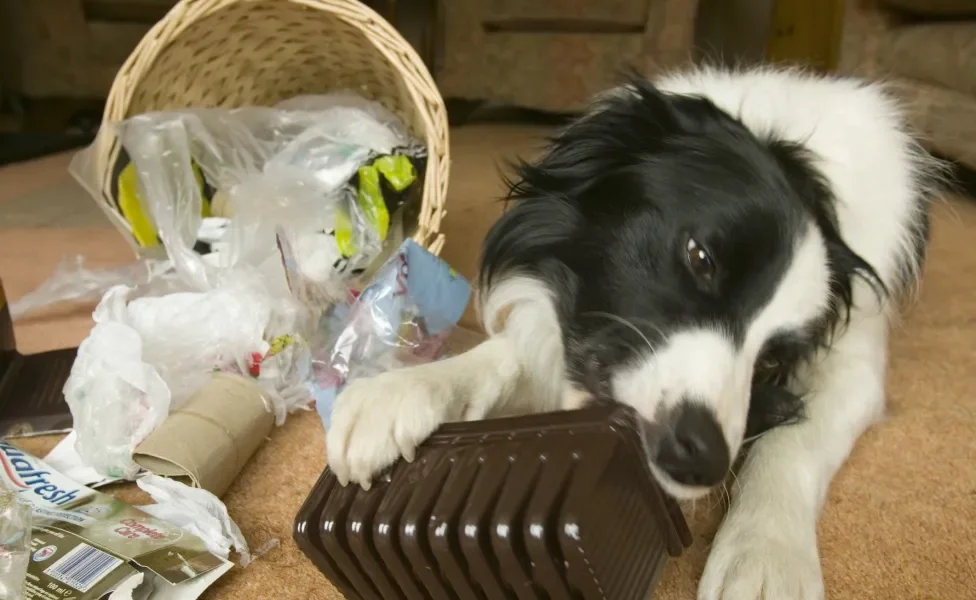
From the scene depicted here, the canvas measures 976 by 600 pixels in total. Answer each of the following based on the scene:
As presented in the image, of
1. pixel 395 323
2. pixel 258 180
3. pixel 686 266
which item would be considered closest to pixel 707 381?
pixel 686 266

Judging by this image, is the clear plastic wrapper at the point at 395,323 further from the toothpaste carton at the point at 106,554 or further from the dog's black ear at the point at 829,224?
the dog's black ear at the point at 829,224

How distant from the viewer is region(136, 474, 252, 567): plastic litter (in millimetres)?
1017

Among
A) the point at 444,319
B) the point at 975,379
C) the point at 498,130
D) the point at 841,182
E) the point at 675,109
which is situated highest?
the point at 675,109

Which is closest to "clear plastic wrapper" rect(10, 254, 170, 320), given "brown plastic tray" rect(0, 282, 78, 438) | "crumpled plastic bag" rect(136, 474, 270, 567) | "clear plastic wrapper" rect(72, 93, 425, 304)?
"clear plastic wrapper" rect(72, 93, 425, 304)

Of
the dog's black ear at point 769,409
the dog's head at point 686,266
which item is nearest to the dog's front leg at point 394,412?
the dog's head at point 686,266

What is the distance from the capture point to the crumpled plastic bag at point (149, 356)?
3.84 feet

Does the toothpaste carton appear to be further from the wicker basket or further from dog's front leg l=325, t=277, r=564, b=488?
the wicker basket

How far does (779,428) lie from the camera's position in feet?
3.88

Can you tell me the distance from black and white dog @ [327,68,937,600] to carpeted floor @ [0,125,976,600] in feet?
0.21

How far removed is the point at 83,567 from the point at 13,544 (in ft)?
0.26

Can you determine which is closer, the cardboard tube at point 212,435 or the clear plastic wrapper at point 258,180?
the cardboard tube at point 212,435

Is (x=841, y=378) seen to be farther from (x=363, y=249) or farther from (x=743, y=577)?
(x=363, y=249)

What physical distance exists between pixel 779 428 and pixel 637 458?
424 mm

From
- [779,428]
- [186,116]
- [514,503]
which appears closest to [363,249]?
[186,116]
